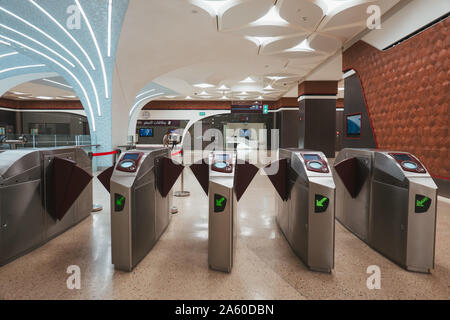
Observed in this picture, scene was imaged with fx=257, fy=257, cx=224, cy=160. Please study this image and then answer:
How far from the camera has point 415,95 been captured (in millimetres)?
4168

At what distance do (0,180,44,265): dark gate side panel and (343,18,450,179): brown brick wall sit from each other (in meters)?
5.11

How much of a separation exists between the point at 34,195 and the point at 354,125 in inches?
243

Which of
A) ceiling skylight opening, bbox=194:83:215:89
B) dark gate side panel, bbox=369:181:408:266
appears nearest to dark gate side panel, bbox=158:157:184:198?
dark gate side panel, bbox=369:181:408:266

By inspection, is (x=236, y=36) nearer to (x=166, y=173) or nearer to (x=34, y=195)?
(x=166, y=173)

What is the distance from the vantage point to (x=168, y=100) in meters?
16.7

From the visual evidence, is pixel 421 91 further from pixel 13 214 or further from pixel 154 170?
pixel 13 214

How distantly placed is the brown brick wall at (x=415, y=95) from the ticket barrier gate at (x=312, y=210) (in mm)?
2755

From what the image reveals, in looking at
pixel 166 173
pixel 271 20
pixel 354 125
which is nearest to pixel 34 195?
pixel 166 173

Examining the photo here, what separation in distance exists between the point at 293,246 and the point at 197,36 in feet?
16.5

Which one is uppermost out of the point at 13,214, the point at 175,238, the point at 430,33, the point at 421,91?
the point at 430,33

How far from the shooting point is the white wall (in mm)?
3690

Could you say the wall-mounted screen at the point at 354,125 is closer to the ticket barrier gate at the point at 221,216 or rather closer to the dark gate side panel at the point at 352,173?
the dark gate side panel at the point at 352,173

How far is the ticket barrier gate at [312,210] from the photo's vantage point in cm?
202

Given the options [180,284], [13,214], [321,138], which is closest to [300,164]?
[180,284]
